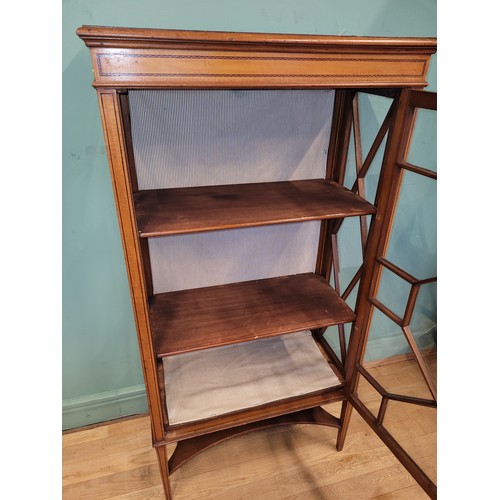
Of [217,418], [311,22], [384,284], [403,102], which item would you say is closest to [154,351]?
[217,418]

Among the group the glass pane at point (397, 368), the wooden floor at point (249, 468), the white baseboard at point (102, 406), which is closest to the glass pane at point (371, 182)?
the glass pane at point (397, 368)

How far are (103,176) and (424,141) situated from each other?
931 mm

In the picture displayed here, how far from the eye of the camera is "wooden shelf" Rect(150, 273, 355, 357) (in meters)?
1.17

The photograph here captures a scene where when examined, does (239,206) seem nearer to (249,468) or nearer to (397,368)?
(397,368)

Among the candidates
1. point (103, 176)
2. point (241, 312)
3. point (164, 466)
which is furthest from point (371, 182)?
point (164, 466)

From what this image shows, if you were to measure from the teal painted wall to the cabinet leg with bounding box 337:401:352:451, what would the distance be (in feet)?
2.70

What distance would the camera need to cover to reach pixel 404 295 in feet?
3.96

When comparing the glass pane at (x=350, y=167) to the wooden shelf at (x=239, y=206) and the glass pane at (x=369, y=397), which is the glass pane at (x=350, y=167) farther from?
the glass pane at (x=369, y=397)

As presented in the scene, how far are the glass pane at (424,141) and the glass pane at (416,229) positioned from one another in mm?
54

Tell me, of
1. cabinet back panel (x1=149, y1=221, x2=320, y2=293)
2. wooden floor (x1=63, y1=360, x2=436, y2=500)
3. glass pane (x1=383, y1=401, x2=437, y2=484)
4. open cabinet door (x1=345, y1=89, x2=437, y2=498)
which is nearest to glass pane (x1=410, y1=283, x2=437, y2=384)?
open cabinet door (x1=345, y1=89, x2=437, y2=498)

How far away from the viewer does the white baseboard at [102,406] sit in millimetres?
1605

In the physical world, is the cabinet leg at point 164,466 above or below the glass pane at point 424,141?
below
